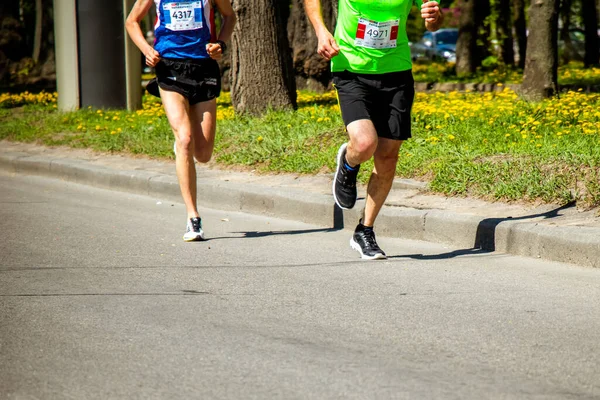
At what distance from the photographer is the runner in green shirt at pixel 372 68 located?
5730 mm

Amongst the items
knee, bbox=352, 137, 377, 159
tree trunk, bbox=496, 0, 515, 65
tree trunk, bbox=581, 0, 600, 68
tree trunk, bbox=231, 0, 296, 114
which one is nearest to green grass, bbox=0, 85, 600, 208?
tree trunk, bbox=231, 0, 296, 114

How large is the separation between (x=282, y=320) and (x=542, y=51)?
30.5 feet

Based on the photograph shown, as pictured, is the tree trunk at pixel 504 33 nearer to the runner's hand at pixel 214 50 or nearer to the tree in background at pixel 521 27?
the tree in background at pixel 521 27

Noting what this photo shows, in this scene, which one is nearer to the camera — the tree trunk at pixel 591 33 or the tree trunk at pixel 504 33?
the tree trunk at pixel 591 33

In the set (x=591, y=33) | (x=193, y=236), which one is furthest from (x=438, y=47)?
(x=193, y=236)

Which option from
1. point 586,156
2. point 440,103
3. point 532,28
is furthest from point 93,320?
point 532,28

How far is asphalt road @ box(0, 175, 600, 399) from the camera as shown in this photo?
11.9ft

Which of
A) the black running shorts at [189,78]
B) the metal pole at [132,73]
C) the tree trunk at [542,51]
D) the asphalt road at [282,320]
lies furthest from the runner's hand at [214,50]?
the metal pole at [132,73]

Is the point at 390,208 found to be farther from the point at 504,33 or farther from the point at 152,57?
the point at 504,33

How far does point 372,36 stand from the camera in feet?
18.8

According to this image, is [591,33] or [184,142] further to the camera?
[591,33]

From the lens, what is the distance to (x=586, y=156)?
24.1ft

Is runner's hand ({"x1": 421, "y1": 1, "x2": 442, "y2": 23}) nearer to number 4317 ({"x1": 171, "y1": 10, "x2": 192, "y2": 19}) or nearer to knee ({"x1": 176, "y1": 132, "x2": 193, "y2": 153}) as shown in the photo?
number 4317 ({"x1": 171, "y1": 10, "x2": 192, "y2": 19})

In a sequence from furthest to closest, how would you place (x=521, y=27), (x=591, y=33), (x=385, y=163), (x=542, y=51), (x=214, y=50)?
(x=521, y=27)
(x=591, y=33)
(x=542, y=51)
(x=214, y=50)
(x=385, y=163)
